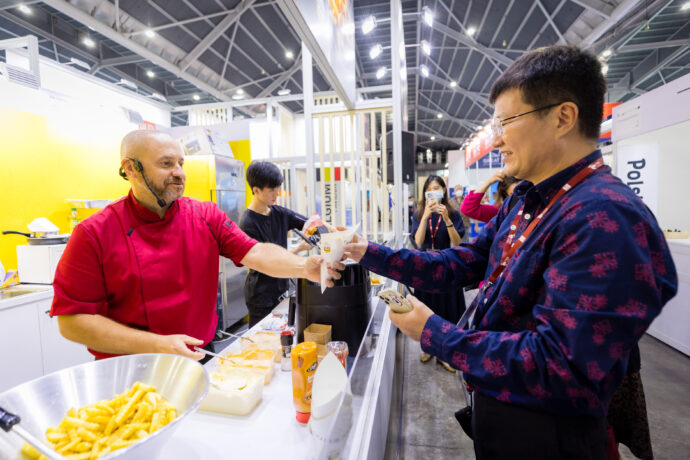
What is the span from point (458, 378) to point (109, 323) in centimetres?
309

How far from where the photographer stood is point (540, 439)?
33.7 inches

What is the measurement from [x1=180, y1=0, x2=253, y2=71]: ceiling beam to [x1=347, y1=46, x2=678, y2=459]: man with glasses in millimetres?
8365

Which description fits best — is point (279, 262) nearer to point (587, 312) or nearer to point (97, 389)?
point (97, 389)

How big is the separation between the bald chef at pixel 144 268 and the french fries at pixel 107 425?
0.90 ft

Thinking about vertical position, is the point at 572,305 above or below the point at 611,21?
below

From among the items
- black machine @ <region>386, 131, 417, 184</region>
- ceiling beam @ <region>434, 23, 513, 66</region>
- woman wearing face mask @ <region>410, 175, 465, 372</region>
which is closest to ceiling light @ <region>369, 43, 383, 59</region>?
black machine @ <region>386, 131, 417, 184</region>

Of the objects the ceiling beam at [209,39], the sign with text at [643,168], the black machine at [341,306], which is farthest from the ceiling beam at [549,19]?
the black machine at [341,306]

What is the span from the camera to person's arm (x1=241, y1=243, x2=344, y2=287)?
1.60 metres

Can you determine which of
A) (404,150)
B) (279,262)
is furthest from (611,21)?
(279,262)

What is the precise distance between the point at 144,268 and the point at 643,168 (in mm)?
6020

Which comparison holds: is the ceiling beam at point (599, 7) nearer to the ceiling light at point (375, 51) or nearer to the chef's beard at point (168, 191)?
the ceiling light at point (375, 51)

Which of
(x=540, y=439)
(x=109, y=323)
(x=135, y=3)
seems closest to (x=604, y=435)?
(x=540, y=439)

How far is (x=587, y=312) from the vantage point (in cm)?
68

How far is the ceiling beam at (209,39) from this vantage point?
7.54m
